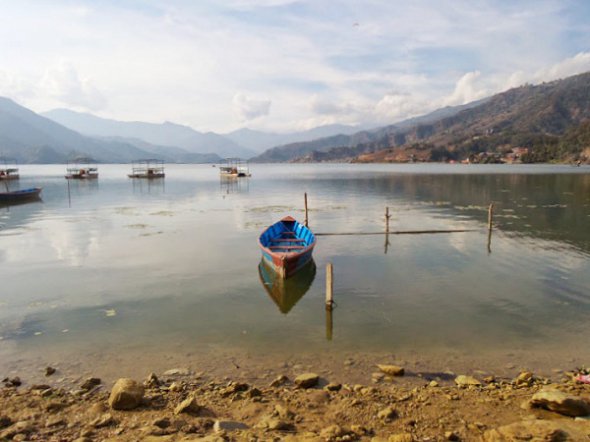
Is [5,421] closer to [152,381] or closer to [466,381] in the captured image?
[152,381]

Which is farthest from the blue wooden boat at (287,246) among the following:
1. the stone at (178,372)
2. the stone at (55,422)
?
the stone at (55,422)

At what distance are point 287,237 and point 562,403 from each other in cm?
2489

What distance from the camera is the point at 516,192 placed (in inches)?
3157

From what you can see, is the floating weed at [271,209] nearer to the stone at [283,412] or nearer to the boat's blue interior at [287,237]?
the boat's blue interior at [287,237]

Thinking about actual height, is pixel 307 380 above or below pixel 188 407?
below

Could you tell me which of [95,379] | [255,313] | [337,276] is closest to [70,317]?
[95,379]

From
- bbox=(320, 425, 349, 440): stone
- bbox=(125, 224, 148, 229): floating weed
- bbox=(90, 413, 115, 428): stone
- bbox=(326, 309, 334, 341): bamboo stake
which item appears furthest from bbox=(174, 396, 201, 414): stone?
bbox=(125, 224, 148, 229): floating weed

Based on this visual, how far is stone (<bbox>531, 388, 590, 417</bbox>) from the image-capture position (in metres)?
10.5

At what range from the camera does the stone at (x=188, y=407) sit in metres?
10.9

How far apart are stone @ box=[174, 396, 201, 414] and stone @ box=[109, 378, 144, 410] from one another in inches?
47.1

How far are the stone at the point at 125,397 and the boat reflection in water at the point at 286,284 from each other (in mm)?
9472

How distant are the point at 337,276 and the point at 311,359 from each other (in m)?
11.3

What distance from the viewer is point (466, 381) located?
12.8 meters

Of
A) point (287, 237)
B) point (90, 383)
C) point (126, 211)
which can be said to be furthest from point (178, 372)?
point (126, 211)
